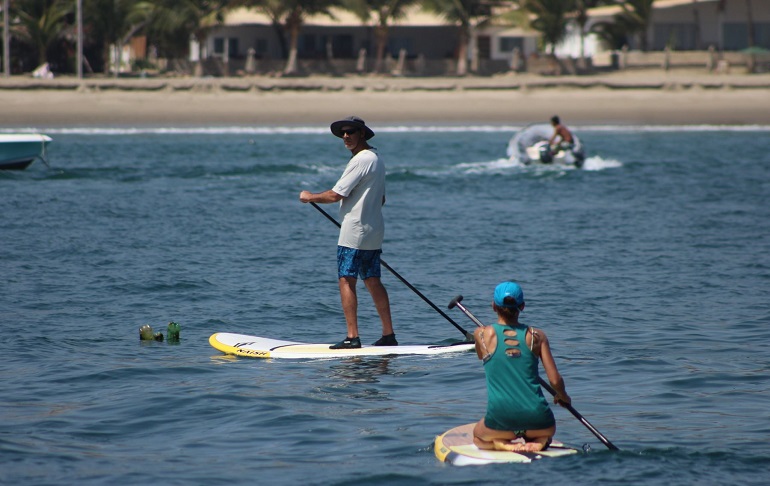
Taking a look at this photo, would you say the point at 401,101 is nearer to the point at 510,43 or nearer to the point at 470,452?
the point at 510,43

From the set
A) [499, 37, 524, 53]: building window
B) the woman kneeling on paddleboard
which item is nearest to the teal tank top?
the woman kneeling on paddleboard

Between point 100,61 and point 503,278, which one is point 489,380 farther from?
point 100,61

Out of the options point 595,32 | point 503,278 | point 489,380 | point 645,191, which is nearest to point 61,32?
point 595,32

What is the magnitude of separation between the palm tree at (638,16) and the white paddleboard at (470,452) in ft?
170

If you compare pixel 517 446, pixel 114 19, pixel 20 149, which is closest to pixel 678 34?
pixel 114 19

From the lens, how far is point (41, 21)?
4909cm

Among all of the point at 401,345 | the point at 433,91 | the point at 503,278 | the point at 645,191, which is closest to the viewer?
the point at 401,345

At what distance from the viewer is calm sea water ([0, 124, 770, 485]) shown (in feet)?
23.3

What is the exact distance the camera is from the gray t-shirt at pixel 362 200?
9.18m

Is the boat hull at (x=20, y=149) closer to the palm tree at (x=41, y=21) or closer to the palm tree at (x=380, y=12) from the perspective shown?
the palm tree at (x=41, y=21)

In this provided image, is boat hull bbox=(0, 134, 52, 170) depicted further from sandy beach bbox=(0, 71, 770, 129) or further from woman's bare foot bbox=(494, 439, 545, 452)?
woman's bare foot bbox=(494, 439, 545, 452)

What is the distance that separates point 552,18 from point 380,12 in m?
8.85

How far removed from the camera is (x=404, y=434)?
759 cm

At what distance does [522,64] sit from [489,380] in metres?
50.4
